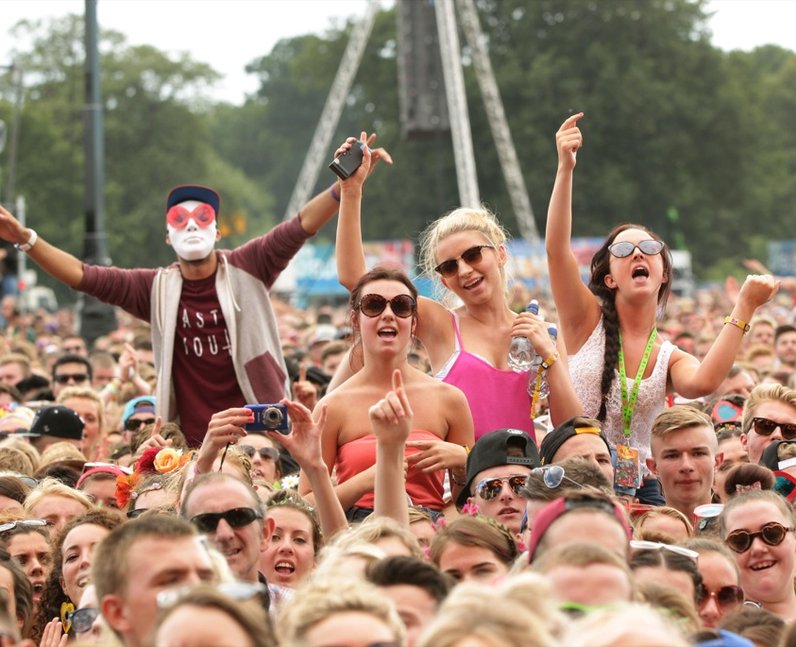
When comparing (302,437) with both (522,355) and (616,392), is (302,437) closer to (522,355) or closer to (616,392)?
(522,355)

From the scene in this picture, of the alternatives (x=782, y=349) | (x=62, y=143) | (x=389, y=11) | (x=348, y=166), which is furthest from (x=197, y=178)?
(x=348, y=166)

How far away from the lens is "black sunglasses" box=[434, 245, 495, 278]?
6.93 metres

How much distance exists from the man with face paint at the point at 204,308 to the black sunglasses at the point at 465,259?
1401 mm

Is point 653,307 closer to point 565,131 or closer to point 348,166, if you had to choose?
point 565,131

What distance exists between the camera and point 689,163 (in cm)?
6031

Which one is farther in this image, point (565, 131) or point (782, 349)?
point (782, 349)

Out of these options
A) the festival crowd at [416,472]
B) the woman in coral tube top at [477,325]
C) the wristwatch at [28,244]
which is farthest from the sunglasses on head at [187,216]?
the woman in coral tube top at [477,325]

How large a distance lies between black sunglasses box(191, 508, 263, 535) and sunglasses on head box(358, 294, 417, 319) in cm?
144

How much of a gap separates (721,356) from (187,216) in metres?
3.02

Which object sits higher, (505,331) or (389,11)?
(389,11)

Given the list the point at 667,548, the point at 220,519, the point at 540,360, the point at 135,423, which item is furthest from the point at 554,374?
the point at 135,423

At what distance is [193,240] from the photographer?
28.0ft

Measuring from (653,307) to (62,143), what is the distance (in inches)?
2525

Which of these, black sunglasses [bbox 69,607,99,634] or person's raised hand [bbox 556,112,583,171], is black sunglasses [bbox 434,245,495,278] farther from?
black sunglasses [bbox 69,607,99,634]
